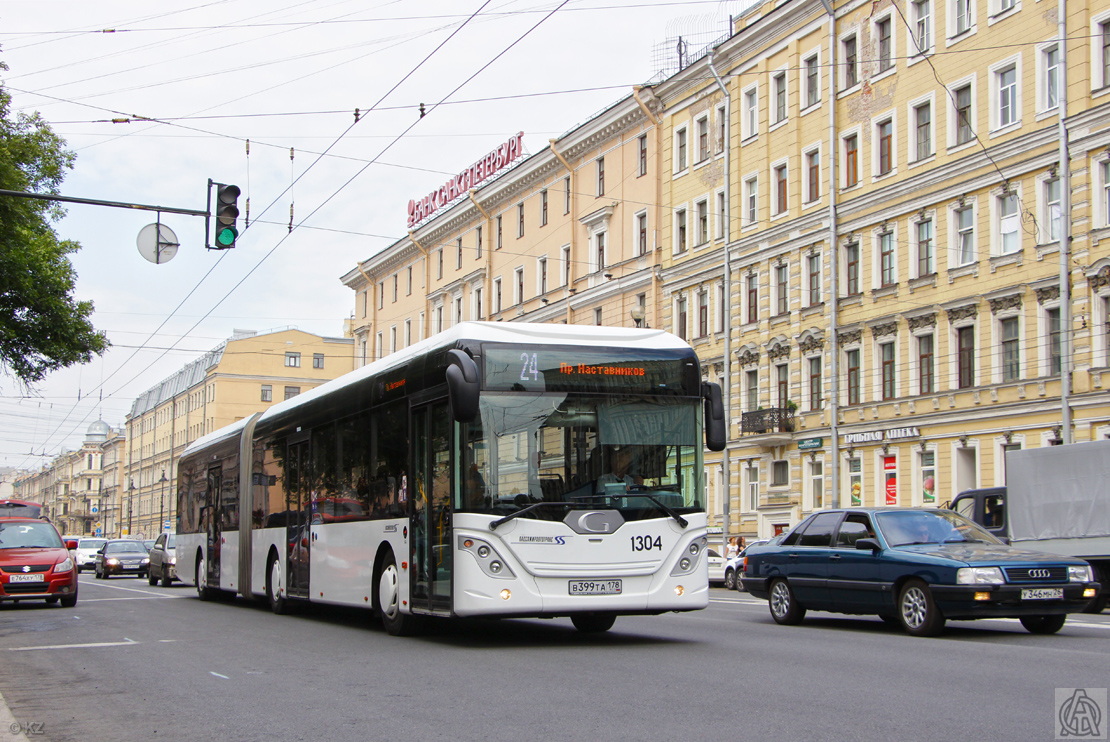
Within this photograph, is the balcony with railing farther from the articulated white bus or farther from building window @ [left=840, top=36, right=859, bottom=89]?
the articulated white bus

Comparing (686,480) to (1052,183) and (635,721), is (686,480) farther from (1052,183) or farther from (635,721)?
(1052,183)

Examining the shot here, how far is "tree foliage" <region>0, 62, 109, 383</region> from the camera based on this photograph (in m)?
29.2

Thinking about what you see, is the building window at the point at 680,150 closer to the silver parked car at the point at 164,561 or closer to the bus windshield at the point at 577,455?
the silver parked car at the point at 164,561

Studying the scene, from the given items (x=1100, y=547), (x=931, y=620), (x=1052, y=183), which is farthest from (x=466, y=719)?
(x=1052, y=183)

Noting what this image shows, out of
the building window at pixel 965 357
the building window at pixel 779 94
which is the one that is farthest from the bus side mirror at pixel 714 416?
the building window at pixel 779 94

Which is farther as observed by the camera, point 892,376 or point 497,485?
point 892,376

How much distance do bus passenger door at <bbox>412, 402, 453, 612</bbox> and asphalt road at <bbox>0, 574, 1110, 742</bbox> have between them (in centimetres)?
59

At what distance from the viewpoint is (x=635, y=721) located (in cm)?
805

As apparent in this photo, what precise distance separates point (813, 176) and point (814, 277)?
3365mm

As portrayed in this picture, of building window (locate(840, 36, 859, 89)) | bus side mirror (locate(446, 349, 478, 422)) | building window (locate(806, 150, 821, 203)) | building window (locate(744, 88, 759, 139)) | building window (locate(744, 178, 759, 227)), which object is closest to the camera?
bus side mirror (locate(446, 349, 478, 422))

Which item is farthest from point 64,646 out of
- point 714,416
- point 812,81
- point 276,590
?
point 812,81

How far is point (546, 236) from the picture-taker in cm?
5906

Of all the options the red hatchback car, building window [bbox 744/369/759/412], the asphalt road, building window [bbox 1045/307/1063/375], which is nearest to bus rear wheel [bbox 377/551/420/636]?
the asphalt road

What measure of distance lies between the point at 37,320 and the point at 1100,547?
75.0 feet
